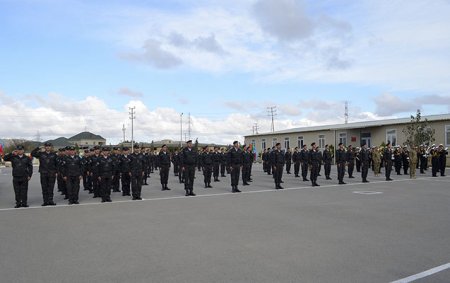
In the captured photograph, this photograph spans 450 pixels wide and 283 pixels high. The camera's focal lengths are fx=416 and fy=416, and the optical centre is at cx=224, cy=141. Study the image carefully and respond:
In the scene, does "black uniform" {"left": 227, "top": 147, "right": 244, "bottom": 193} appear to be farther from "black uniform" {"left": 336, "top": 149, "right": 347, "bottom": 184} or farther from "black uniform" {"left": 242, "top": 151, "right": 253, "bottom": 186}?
"black uniform" {"left": 336, "top": 149, "right": 347, "bottom": 184}

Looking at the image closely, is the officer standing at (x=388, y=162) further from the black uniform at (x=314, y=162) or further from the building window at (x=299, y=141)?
the building window at (x=299, y=141)

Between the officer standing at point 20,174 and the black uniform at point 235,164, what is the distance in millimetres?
7463

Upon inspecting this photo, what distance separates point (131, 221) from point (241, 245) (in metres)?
3.49

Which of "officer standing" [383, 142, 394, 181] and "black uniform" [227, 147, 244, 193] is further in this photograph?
"officer standing" [383, 142, 394, 181]

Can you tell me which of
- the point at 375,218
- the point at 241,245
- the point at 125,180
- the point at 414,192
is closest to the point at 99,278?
→ the point at 241,245

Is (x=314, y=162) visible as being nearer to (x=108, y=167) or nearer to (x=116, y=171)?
(x=116, y=171)

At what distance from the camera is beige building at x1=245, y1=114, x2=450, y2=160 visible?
115ft

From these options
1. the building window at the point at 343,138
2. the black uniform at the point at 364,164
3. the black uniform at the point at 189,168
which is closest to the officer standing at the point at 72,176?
the black uniform at the point at 189,168

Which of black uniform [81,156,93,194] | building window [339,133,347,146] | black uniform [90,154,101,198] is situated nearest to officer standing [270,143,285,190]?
black uniform [90,154,101,198]

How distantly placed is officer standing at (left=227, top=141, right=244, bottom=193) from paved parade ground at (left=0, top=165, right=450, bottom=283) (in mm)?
4044

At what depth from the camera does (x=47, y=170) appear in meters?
13.2

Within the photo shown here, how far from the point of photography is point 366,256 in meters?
6.25

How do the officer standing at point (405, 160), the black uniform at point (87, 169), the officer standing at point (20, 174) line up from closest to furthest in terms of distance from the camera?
the officer standing at point (20, 174) → the black uniform at point (87, 169) → the officer standing at point (405, 160)

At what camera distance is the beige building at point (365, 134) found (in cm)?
3494
